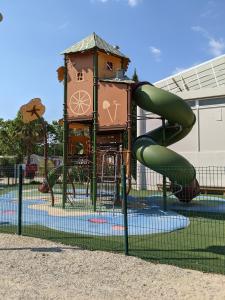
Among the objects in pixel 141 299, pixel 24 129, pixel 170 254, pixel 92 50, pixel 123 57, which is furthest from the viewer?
pixel 24 129

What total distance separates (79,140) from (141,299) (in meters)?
14.9

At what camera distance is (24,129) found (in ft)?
162

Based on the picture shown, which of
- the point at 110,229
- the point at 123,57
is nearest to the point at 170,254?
the point at 110,229

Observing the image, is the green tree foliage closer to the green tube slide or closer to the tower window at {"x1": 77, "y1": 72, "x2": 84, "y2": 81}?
the tower window at {"x1": 77, "y1": 72, "x2": 84, "y2": 81}

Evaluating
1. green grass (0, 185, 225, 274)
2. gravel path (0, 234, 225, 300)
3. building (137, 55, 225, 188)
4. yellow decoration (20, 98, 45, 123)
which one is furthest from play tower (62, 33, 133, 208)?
building (137, 55, 225, 188)

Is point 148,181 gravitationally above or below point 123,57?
below

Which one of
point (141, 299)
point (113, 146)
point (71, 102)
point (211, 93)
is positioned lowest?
point (141, 299)

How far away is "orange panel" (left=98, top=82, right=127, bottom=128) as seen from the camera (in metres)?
15.7

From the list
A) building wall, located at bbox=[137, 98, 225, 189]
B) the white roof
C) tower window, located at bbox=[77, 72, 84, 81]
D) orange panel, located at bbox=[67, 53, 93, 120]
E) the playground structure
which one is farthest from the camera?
the white roof

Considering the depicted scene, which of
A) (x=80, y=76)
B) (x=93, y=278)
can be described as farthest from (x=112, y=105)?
(x=93, y=278)

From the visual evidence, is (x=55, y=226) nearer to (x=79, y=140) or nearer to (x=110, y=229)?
(x=110, y=229)

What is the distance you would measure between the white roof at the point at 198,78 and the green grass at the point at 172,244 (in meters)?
20.4

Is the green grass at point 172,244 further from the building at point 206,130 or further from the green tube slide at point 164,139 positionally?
the building at point 206,130

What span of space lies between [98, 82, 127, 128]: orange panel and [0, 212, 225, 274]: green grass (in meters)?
5.48
